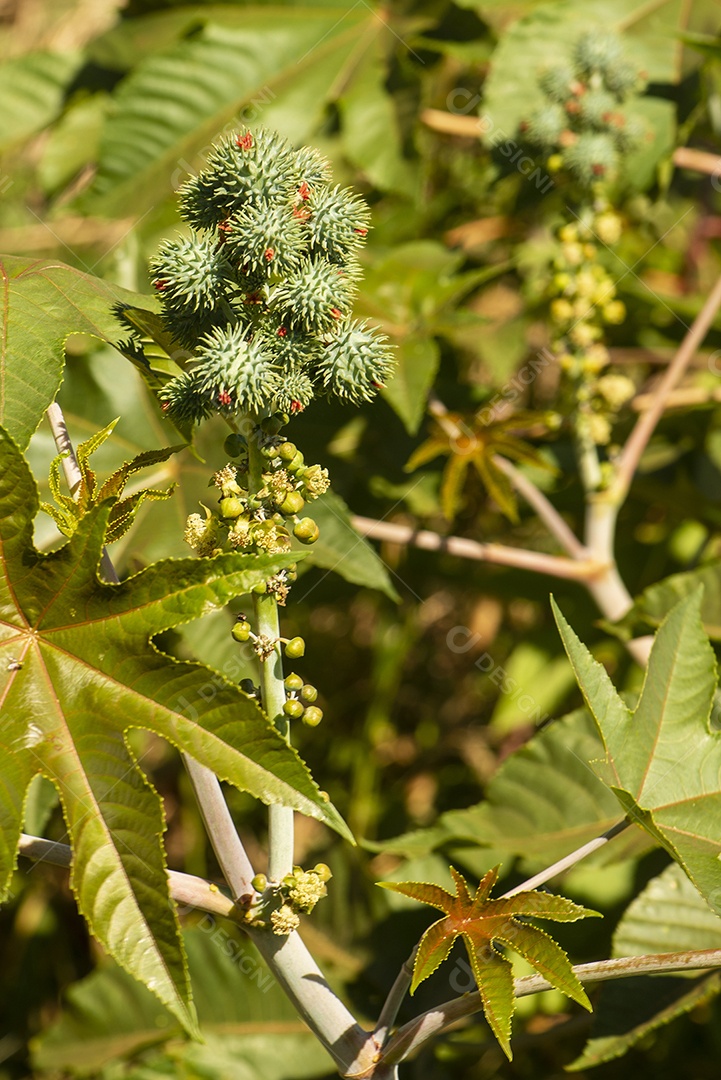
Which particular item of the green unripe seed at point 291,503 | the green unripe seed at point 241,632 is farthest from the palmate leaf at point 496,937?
the green unripe seed at point 291,503

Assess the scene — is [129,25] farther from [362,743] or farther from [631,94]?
[362,743]

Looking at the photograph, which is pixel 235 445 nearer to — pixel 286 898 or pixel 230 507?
pixel 230 507

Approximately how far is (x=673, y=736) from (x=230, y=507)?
2.38 feet

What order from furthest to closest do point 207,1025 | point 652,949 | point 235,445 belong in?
point 207,1025
point 652,949
point 235,445

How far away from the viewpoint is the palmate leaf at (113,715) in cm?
106

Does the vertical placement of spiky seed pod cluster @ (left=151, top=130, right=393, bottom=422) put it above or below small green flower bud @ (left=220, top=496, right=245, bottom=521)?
above

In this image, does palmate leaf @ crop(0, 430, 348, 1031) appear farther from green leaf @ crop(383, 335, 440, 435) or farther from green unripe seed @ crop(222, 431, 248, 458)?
green leaf @ crop(383, 335, 440, 435)

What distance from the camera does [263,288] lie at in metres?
1.25

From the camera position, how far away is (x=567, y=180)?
2311 mm

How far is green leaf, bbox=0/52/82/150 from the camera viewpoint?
9.80 ft

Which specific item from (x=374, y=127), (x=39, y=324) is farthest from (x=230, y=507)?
(x=374, y=127)

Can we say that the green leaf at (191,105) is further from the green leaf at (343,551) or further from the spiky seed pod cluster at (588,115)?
the green leaf at (343,551)

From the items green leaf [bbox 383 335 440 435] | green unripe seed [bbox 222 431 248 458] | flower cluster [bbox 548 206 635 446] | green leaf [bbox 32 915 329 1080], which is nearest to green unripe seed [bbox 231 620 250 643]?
green unripe seed [bbox 222 431 248 458]

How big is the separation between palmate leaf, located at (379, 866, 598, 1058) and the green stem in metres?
0.14
